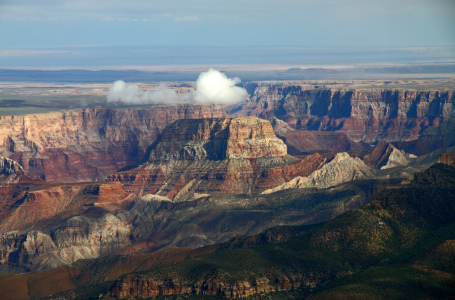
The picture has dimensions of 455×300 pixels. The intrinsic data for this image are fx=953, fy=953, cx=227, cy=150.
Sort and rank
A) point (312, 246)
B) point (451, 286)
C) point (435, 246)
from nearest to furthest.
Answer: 1. point (451, 286)
2. point (435, 246)
3. point (312, 246)

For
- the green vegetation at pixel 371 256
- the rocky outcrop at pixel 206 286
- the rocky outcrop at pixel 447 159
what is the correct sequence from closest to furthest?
the green vegetation at pixel 371 256 → the rocky outcrop at pixel 206 286 → the rocky outcrop at pixel 447 159

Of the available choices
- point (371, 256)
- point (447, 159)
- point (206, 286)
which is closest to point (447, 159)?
point (447, 159)

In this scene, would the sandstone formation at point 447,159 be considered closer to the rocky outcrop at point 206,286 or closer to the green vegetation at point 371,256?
the green vegetation at point 371,256

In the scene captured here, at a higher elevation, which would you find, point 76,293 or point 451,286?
point 451,286

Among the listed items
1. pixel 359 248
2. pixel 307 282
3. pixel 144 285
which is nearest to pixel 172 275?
pixel 144 285

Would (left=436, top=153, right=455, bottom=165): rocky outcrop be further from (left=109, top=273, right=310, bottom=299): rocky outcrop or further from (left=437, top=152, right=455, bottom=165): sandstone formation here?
(left=109, top=273, right=310, bottom=299): rocky outcrop

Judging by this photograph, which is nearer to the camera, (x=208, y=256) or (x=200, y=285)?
(x=200, y=285)

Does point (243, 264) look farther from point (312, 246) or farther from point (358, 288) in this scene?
point (358, 288)

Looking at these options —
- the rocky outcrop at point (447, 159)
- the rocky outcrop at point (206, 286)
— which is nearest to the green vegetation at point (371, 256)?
the rocky outcrop at point (206, 286)

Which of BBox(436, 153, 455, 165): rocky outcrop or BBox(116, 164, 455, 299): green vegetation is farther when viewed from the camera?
BBox(436, 153, 455, 165): rocky outcrop

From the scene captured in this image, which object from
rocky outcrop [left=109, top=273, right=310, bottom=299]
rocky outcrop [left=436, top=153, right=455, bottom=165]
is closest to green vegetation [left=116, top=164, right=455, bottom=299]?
rocky outcrop [left=109, top=273, right=310, bottom=299]

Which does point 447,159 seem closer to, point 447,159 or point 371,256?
point 447,159
